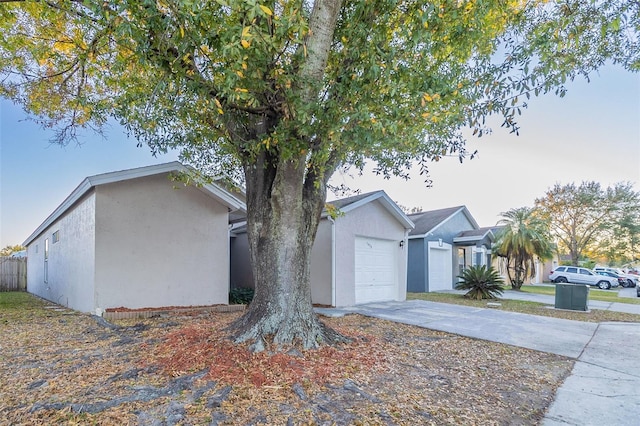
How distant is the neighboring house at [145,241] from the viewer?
27.2ft

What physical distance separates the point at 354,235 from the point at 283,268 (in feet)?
19.4

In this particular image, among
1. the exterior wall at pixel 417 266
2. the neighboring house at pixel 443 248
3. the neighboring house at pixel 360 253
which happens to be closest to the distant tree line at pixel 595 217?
the neighboring house at pixel 443 248

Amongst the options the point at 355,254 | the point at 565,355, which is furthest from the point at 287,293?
the point at 355,254

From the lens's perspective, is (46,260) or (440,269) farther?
(440,269)

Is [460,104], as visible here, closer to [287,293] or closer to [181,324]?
[287,293]

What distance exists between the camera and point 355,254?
36.4ft

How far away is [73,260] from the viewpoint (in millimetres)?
9969

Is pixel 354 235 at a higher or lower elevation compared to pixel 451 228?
lower

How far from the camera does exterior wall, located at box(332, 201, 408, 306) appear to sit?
411 inches

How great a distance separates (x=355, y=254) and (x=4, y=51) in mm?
10363

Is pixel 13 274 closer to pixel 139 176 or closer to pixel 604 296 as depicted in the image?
pixel 139 176

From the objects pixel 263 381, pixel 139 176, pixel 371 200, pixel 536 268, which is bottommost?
pixel 536 268

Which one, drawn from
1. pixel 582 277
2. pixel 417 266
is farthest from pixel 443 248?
pixel 582 277

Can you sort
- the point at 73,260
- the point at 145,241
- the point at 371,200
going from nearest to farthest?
the point at 145,241 → the point at 73,260 → the point at 371,200
